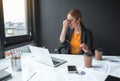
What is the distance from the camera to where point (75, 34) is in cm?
248

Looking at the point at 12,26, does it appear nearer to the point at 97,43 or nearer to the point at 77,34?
the point at 77,34

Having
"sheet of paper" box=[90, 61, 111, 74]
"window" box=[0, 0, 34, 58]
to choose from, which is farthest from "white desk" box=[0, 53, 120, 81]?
"window" box=[0, 0, 34, 58]

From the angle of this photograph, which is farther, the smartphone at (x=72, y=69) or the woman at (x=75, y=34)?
the woman at (x=75, y=34)

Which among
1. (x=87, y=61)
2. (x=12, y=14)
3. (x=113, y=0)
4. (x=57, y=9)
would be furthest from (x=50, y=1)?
(x=87, y=61)

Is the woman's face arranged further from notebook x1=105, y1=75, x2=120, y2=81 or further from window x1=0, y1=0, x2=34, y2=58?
notebook x1=105, y1=75, x2=120, y2=81

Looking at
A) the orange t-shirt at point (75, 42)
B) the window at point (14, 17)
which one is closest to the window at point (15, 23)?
the window at point (14, 17)

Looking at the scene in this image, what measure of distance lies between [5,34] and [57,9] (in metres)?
1.26

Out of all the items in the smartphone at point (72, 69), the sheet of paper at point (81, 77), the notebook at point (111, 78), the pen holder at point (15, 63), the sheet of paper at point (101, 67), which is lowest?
the notebook at point (111, 78)

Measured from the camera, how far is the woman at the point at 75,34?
2344mm

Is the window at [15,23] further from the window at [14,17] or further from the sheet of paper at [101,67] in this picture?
the sheet of paper at [101,67]

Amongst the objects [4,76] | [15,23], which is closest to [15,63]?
[4,76]

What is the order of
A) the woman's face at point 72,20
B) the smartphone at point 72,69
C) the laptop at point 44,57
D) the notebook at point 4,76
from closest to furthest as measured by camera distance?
the notebook at point 4,76 < the smartphone at point 72,69 < the laptop at point 44,57 < the woman's face at point 72,20

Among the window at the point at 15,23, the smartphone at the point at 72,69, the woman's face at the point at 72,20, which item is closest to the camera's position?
the smartphone at the point at 72,69

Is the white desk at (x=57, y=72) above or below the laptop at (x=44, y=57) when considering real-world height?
below
